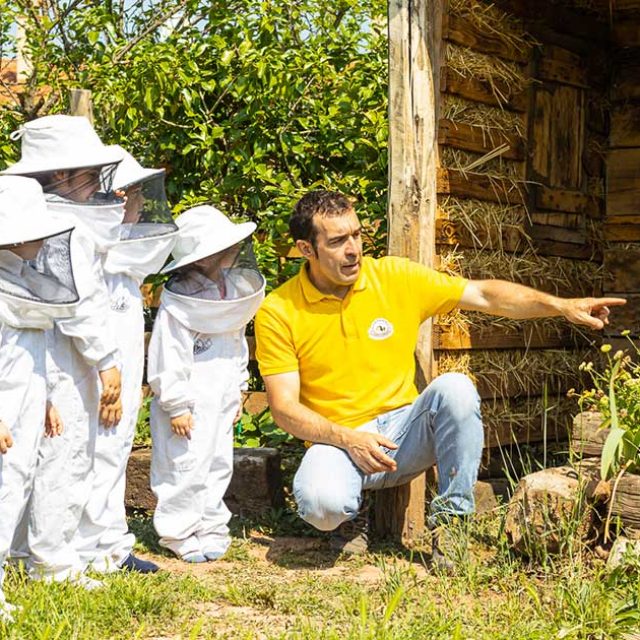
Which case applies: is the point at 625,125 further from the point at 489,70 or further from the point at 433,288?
the point at 433,288

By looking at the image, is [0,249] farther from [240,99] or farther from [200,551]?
[240,99]

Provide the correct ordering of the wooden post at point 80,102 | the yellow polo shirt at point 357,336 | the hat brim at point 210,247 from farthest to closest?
the wooden post at point 80,102, the yellow polo shirt at point 357,336, the hat brim at point 210,247

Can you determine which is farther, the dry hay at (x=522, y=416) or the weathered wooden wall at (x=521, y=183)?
the dry hay at (x=522, y=416)

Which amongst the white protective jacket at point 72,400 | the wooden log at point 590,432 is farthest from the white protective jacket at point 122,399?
the wooden log at point 590,432

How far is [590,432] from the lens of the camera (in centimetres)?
479

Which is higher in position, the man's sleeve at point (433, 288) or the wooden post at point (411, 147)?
the wooden post at point (411, 147)

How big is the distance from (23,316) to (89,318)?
0.36 m

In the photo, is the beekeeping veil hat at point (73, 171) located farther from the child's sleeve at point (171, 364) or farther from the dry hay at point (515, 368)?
the dry hay at point (515, 368)

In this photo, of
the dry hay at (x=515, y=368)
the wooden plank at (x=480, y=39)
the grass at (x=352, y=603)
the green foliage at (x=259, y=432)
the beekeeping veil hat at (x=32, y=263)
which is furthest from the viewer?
the green foliage at (x=259, y=432)

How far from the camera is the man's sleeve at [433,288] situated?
5.18m

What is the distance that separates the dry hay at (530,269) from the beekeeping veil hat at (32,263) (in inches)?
85.9

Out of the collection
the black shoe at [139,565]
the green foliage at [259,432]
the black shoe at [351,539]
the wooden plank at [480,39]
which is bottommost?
the black shoe at [351,539]

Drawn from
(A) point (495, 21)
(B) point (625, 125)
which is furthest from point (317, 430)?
(B) point (625, 125)

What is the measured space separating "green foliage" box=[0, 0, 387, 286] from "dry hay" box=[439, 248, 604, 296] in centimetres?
74
